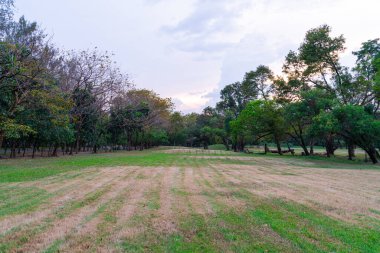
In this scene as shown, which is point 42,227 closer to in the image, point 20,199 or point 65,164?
point 20,199

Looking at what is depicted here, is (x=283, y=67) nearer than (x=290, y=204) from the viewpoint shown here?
No

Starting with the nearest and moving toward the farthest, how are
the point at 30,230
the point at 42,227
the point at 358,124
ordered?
the point at 30,230, the point at 42,227, the point at 358,124

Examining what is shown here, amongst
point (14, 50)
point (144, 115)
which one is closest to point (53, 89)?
point (14, 50)

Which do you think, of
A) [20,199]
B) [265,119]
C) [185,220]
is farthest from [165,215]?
[265,119]

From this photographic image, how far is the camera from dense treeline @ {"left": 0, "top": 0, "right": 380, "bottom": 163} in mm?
19438

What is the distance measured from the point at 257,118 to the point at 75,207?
37441 mm

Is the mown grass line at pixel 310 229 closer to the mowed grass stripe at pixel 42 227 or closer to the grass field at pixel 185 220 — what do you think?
the grass field at pixel 185 220

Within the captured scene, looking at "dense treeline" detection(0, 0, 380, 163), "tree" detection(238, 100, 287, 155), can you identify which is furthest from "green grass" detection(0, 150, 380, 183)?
"tree" detection(238, 100, 287, 155)

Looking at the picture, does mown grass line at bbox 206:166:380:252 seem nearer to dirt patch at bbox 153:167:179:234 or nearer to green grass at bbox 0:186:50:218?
dirt patch at bbox 153:167:179:234

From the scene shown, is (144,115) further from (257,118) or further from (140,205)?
(140,205)

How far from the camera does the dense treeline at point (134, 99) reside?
63.8 feet

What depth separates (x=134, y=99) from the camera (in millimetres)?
44531

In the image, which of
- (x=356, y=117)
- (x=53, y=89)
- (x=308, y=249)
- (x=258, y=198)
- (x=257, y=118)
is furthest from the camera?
(x=257, y=118)

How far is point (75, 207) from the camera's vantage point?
659 cm
